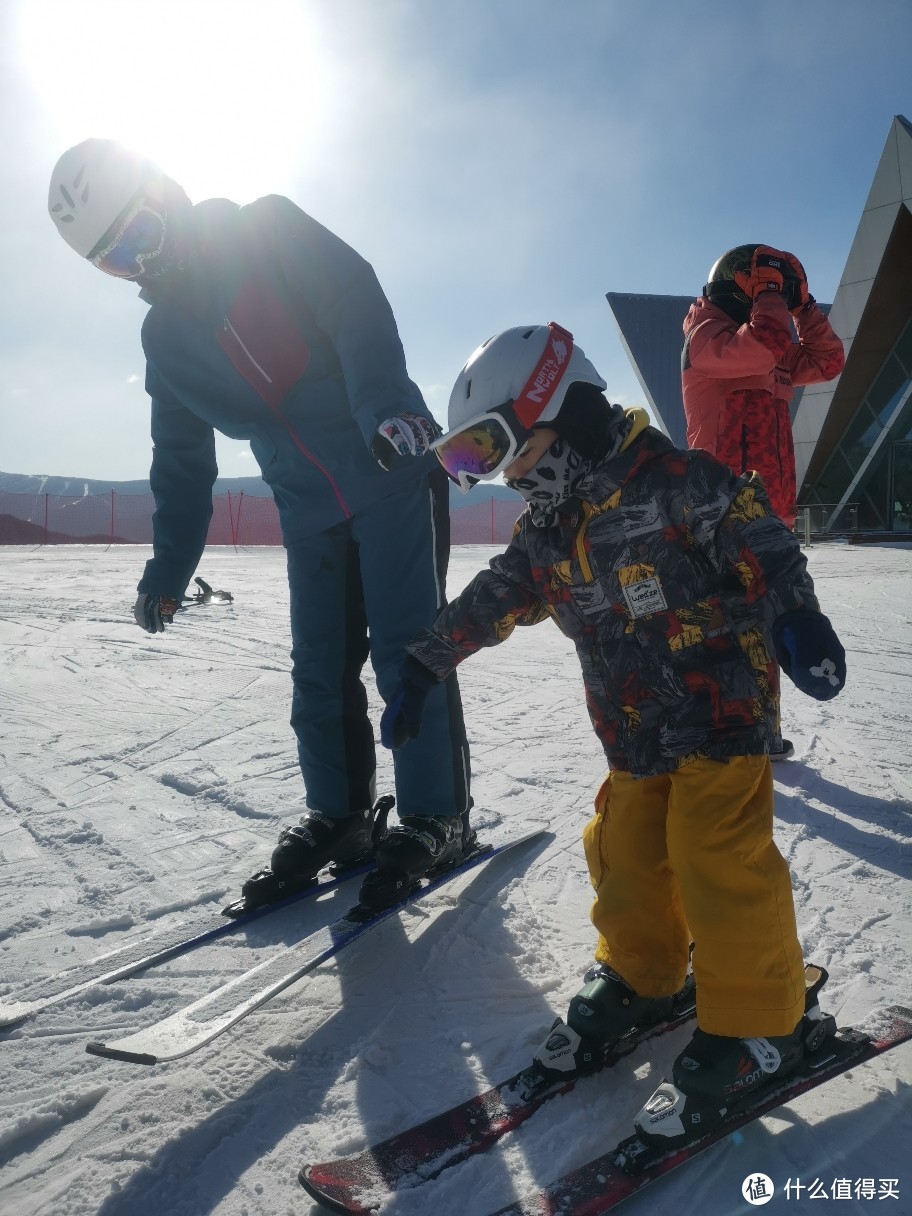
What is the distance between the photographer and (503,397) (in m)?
1.57

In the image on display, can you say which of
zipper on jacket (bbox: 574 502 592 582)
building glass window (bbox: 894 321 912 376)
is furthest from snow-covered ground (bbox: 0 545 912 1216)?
building glass window (bbox: 894 321 912 376)

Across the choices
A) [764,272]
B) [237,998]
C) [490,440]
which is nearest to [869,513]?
[764,272]

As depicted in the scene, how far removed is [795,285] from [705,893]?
99.8 inches

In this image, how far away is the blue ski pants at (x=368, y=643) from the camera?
220 cm

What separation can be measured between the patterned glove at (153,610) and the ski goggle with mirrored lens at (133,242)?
3.12 ft

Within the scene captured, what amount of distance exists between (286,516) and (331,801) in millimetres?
845

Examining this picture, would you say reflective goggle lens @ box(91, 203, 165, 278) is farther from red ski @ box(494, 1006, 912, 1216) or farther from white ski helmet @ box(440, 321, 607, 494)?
red ski @ box(494, 1006, 912, 1216)

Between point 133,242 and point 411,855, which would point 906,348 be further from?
point 411,855

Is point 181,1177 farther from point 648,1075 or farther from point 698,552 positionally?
point 698,552

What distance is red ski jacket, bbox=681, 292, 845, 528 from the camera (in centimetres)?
290

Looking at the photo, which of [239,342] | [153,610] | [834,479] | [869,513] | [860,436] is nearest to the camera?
[239,342]

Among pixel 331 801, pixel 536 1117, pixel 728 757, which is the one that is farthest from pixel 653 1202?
pixel 331 801

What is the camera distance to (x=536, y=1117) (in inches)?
53.7

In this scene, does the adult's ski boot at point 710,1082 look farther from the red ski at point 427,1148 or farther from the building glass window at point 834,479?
the building glass window at point 834,479
